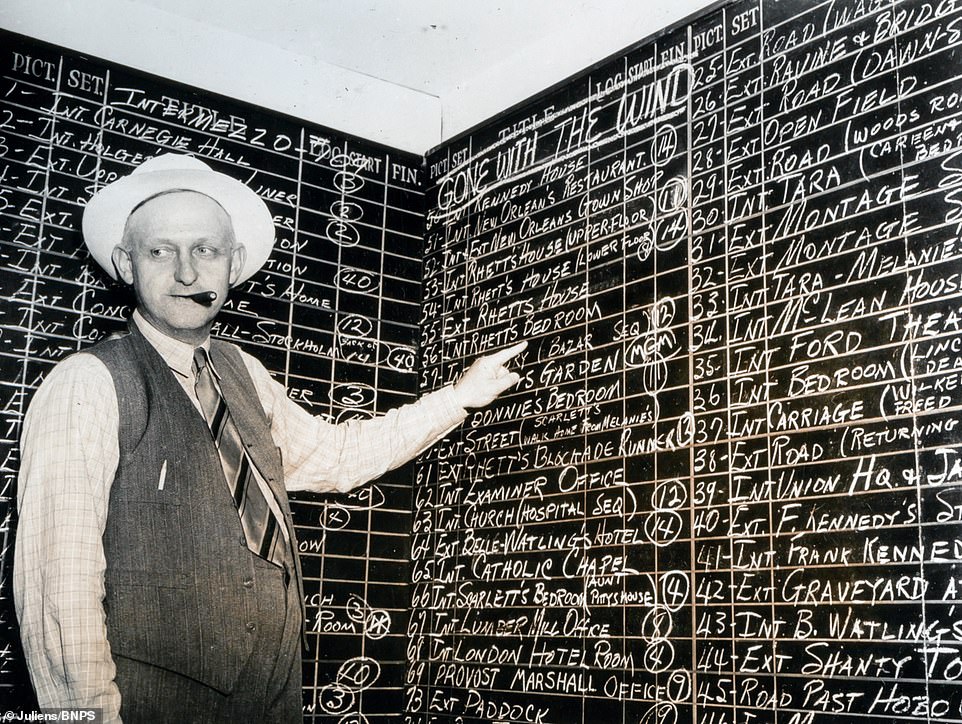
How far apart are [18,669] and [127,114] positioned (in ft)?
6.00

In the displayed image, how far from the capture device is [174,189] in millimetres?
3582

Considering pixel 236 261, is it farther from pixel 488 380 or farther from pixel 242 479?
pixel 488 380

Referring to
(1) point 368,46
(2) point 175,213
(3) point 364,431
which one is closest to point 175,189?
(2) point 175,213

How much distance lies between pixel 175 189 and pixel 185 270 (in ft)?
0.94

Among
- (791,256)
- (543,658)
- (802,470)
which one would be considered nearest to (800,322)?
(791,256)

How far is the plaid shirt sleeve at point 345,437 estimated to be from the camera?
12.4 ft

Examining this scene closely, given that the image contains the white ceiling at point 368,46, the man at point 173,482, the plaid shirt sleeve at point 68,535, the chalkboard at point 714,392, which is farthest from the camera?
the white ceiling at point 368,46

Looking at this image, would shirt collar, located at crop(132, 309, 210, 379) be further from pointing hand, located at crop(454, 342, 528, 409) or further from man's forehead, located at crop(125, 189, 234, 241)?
pointing hand, located at crop(454, 342, 528, 409)

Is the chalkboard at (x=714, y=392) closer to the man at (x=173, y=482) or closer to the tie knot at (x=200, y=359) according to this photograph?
the man at (x=173, y=482)

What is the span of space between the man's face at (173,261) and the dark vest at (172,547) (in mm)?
133

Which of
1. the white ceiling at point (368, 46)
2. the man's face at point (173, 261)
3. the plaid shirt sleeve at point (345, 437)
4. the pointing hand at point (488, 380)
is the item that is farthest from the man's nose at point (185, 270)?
the pointing hand at point (488, 380)

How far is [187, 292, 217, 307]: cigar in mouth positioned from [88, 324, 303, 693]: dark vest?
22cm

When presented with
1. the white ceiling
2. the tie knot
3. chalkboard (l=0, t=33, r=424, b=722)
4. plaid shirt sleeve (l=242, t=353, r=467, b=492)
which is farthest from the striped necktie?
the white ceiling

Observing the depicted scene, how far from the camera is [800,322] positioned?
2.87m
